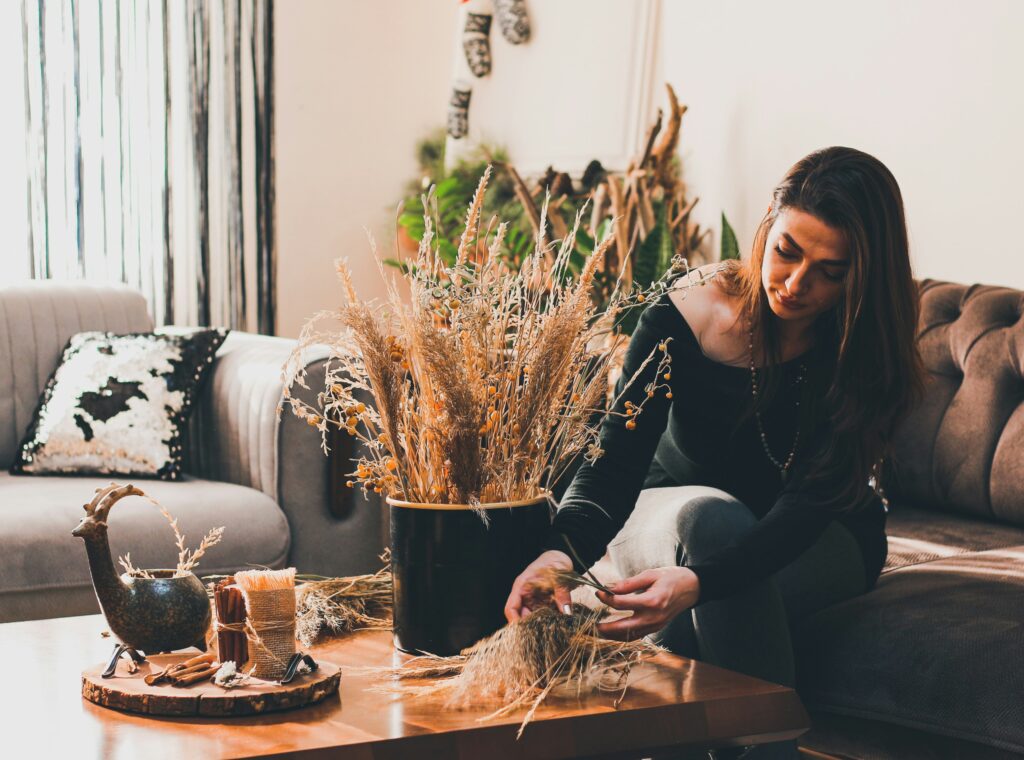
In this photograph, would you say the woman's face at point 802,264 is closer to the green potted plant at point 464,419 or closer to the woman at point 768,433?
the woman at point 768,433

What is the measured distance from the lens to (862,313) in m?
1.46

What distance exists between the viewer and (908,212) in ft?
8.73

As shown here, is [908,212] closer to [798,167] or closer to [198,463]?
[798,167]

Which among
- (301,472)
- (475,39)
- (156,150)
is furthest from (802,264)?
(475,39)

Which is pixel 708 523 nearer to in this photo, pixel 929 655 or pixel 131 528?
pixel 929 655

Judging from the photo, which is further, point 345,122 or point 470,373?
point 345,122

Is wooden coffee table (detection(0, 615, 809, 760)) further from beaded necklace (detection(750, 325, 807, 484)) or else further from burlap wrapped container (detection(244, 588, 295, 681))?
beaded necklace (detection(750, 325, 807, 484))

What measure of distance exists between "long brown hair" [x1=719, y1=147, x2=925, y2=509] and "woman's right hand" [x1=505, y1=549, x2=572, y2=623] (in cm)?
46

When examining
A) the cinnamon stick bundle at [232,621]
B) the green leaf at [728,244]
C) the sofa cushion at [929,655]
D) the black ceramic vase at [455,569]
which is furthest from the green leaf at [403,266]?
the green leaf at [728,244]

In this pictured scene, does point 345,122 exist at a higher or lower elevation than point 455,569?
higher

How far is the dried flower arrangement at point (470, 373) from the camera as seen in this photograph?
1.11 m

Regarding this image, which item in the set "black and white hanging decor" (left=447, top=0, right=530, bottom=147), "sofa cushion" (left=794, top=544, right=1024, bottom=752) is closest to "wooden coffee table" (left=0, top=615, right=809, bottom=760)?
"sofa cushion" (left=794, top=544, right=1024, bottom=752)

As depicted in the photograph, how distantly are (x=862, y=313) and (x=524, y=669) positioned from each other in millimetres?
709

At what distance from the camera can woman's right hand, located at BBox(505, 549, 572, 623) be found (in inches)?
43.9
